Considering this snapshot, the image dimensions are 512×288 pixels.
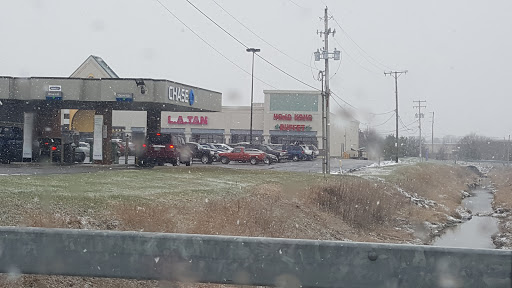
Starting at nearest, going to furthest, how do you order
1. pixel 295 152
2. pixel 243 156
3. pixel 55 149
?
pixel 55 149, pixel 243 156, pixel 295 152

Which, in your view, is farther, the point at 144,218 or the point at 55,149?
the point at 55,149

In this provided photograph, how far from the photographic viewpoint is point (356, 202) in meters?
24.1

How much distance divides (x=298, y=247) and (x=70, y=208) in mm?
7360

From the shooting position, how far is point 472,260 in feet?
13.6

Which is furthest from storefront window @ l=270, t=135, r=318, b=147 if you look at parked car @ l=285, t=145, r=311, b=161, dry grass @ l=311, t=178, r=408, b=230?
dry grass @ l=311, t=178, r=408, b=230

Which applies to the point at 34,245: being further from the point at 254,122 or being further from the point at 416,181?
the point at 254,122

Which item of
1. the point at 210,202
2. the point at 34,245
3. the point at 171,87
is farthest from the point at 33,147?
the point at 34,245

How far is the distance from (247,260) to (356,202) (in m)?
20.2

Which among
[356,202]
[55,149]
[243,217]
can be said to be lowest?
[356,202]

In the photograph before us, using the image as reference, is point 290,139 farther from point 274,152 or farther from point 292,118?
point 274,152

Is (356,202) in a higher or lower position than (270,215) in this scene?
lower

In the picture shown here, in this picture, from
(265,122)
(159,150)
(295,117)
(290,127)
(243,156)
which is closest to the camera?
(159,150)

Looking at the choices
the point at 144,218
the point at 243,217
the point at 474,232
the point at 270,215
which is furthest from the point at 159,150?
the point at 144,218

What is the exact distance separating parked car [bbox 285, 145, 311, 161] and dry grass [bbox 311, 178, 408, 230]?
28.3 m
